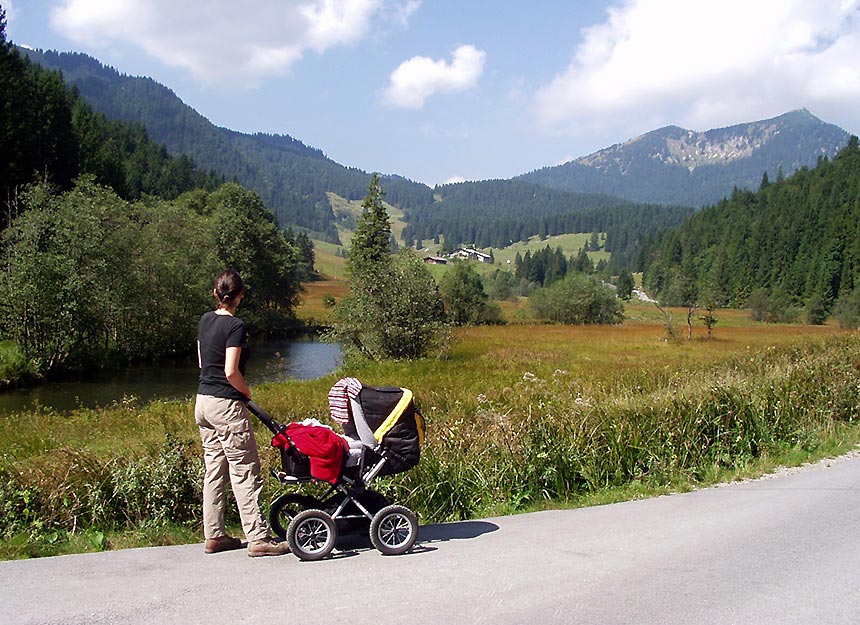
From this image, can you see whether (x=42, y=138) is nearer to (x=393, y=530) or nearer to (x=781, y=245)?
(x=393, y=530)

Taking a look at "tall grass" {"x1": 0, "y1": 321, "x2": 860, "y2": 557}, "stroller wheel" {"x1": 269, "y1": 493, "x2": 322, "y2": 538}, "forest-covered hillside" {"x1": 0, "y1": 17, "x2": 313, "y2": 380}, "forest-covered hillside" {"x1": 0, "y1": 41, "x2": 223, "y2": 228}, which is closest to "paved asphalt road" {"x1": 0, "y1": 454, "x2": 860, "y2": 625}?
"stroller wheel" {"x1": 269, "y1": 493, "x2": 322, "y2": 538}

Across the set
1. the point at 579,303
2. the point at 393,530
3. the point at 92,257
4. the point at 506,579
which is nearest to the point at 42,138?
the point at 92,257

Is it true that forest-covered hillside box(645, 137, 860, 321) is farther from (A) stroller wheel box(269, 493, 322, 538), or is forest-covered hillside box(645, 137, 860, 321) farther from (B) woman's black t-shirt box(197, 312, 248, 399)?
(B) woman's black t-shirt box(197, 312, 248, 399)

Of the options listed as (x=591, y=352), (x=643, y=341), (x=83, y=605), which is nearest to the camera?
(x=83, y=605)

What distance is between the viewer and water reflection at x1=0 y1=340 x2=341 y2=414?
2765 centimetres

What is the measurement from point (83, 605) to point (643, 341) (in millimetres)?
46798

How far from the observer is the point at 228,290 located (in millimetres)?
6102

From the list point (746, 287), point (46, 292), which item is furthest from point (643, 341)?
point (746, 287)

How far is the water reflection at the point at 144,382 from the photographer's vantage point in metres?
27.7

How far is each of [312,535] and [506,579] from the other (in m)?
1.70

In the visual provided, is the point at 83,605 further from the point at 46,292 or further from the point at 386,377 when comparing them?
the point at 46,292

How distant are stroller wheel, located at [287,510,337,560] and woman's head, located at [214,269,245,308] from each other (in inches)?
76.5

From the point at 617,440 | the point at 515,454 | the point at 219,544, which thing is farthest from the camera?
the point at 617,440

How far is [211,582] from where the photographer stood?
205 inches
